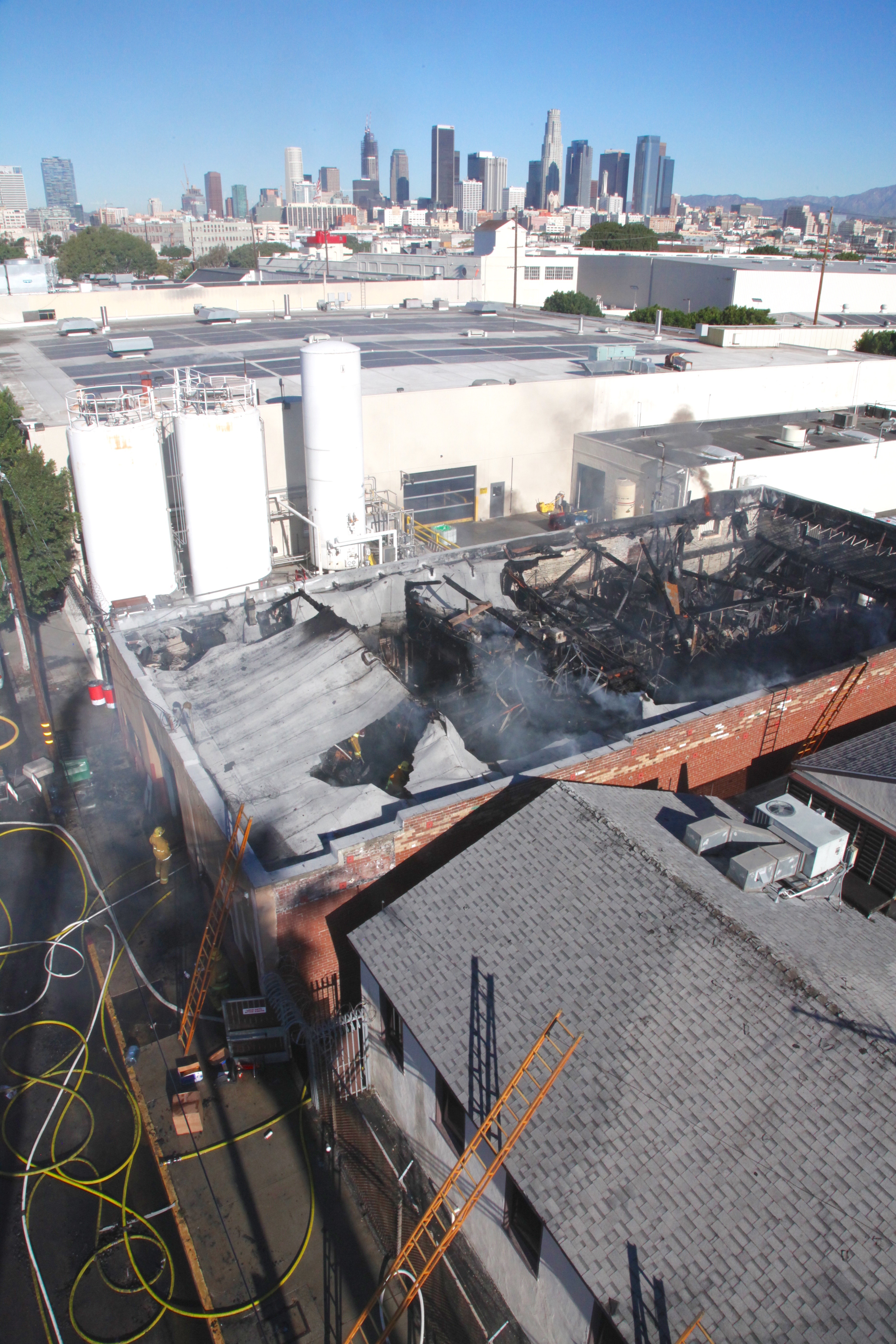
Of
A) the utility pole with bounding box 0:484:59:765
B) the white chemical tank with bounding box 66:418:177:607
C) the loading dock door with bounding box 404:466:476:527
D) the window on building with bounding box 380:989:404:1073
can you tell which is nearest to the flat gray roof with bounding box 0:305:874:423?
the loading dock door with bounding box 404:466:476:527

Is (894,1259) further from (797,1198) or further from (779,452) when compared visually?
(779,452)

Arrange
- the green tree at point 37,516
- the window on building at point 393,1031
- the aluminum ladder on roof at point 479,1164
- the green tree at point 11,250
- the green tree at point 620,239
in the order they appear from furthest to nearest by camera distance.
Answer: the green tree at point 11,250, the green tree at point 620,239, the green tree at point 37,516, the window on building at point 393,1031, the aluminum ladder on roof at point 479,1164

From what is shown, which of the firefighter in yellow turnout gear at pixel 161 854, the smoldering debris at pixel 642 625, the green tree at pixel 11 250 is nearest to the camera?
the smoldering debris at pixel 642 625

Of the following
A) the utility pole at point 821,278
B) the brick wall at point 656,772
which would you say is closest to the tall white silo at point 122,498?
the brick wall at point 656,772

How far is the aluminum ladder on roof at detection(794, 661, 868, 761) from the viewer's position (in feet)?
51.1

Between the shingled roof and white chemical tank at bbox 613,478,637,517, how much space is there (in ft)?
71.0

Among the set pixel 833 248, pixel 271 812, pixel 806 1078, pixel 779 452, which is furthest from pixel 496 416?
Result: pixel 833 248

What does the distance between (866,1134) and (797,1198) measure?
34.1 inches

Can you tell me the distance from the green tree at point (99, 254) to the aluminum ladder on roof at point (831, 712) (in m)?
98.9

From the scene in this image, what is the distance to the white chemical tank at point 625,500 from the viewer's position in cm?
3091

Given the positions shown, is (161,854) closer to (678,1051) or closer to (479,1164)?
(479,1164)

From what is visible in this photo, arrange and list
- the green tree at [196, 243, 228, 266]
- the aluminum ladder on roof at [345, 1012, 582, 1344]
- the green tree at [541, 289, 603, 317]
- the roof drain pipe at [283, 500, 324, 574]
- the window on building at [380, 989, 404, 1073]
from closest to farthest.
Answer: the aluminum ladder on roof at [345, 1012, 582, 1344] < the window on building at [380, 989, 404, 1073] < the roof drain pipe at [283, 500, 324, 574] < the green tree at [541, 289, 603, 317] < the green tree at [196, 243, 228, 266]

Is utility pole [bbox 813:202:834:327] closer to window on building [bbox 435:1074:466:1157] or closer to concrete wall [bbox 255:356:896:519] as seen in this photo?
concrete wall [bbox 255:356:896:519]

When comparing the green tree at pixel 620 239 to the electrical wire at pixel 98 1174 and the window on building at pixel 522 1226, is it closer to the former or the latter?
the electrical wire at pixel 98 1174
